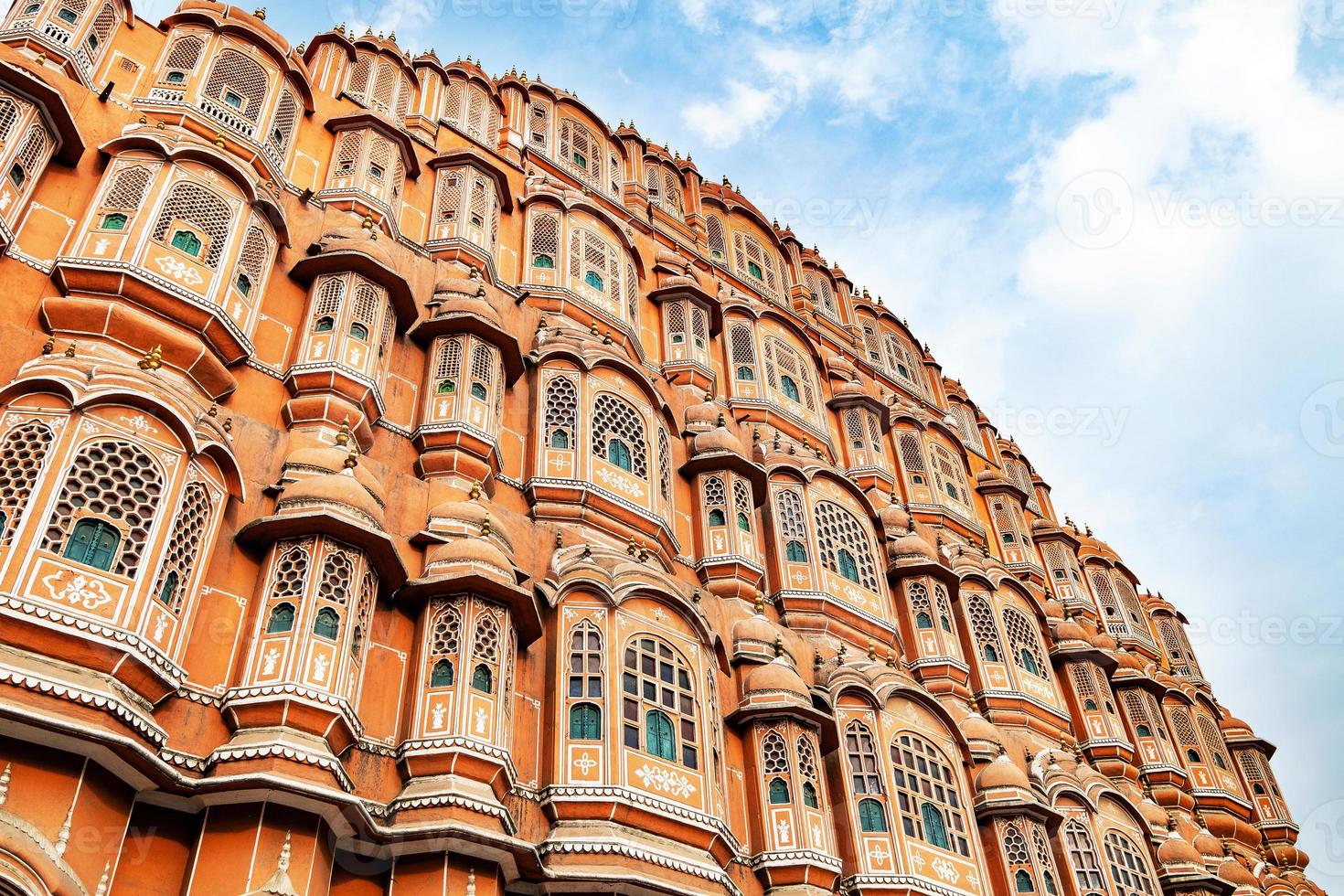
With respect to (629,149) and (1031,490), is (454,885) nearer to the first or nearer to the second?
(629,149)

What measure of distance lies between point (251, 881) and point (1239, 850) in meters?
30.2

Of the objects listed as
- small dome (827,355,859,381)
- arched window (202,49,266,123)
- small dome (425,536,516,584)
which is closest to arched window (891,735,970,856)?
small dome (425,536,516,584)

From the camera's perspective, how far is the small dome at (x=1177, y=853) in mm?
25000

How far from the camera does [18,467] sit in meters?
12.0

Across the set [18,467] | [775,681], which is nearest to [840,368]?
[775,681]

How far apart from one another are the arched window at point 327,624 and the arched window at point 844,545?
12.0 metres

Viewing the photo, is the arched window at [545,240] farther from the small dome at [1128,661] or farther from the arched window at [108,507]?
the small dome at [1128,661]

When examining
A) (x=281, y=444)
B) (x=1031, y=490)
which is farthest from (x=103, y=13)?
(x=1031, y=490)

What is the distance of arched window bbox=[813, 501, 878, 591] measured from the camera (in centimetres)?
2355

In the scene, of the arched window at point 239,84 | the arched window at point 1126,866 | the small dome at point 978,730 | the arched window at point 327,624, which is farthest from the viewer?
the arched window at point 1126,866

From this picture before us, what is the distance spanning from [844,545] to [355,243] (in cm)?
1197

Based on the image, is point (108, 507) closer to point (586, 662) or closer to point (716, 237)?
point (586, 662)

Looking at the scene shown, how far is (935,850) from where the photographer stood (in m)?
19.0

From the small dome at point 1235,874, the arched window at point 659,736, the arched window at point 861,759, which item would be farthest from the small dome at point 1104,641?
the arched window at point 659,736
